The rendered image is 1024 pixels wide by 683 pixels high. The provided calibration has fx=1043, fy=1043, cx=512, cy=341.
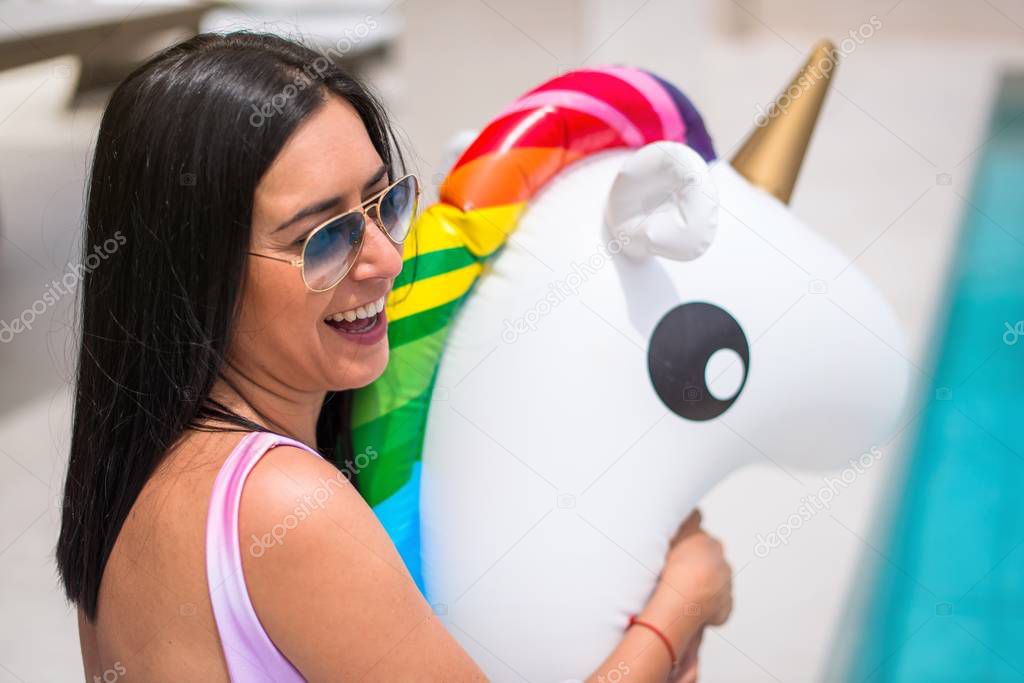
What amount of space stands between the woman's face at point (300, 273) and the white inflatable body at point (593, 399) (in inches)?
6.3

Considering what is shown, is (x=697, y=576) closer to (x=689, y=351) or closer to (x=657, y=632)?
(x=657, y=632)

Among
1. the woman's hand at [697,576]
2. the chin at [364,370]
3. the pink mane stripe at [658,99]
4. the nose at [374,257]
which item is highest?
the pink mane stripe at [658,99]

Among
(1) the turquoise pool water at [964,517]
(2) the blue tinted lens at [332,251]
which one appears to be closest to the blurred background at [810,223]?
(1) the turquoise pool water at [964,517]

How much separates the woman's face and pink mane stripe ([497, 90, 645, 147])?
27 cm

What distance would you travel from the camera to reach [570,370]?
1104 mm

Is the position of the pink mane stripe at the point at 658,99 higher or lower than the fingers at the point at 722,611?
higher

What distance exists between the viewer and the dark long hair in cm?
87

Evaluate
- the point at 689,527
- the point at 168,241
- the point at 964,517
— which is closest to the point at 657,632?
the point at 689,527

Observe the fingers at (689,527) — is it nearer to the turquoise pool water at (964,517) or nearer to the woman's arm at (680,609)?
the woman's arm at (680,609)

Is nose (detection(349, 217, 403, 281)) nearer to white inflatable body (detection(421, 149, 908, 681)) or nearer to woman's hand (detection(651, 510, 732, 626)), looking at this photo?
white inflatable body (detection(421, 149, 908, 681))

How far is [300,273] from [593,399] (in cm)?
36

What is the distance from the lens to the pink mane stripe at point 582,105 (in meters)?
1.17

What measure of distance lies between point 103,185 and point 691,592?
735mm

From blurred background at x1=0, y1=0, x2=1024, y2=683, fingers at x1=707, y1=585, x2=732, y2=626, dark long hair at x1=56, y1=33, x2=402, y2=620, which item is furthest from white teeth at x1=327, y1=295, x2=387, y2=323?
fingers at x1=707, y1=585, x2=732, y2=626
